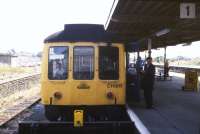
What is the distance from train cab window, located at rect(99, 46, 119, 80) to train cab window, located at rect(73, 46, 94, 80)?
207mm

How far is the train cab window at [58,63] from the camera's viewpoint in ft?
37.6

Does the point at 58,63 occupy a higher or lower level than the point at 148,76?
higher

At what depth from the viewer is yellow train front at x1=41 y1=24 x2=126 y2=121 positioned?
11430mm

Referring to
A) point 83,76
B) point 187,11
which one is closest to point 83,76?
point 83,76

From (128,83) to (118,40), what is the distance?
5542 millimetres

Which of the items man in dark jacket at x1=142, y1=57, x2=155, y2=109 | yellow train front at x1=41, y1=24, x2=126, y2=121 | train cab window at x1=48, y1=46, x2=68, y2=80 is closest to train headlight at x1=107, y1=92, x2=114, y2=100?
yellow train front at x1=41, y1=24, x2=126, y2=121

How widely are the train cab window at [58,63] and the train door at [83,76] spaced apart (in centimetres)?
21

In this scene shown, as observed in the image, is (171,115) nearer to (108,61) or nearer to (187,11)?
(187,11)

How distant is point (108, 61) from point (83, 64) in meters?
0.58

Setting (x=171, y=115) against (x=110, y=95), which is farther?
(x=171, y=115)

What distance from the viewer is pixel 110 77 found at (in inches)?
453

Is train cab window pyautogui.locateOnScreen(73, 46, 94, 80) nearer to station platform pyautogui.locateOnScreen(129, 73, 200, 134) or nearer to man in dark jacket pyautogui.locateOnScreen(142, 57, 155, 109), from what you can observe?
station platform pyautogui.locateOnScreen(129, 73, 200, 134)

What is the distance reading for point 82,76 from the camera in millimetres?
11492

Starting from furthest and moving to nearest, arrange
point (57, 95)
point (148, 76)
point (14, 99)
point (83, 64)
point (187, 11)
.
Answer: point (14, 99) → point (148, 76) → point (187, 11) → point (83, 64) → point (57, 95)
